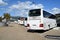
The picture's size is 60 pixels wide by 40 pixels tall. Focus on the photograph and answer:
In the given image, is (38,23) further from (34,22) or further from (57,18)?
(57,18)

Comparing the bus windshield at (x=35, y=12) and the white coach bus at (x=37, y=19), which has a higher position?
the bus windshield at (x=35, y=12)

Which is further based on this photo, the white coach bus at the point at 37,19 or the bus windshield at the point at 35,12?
the bus windshield at the point at 35,12

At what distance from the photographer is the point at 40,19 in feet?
63.9

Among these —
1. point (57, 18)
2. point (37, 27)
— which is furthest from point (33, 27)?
point (57, 18)

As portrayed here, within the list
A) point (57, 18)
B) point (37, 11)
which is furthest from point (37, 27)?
point (57, 18)

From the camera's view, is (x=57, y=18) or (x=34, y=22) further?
(x=57, y=18)

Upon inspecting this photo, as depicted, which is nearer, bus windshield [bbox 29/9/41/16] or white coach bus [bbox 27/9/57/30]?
white coach bus [bbox 27/9/57/30]

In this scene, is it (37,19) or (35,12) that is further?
(35,12)

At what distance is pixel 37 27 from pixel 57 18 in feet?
37.2

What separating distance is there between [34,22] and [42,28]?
4.35ft

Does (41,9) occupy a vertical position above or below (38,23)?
above

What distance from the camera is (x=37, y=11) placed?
19.9 metres

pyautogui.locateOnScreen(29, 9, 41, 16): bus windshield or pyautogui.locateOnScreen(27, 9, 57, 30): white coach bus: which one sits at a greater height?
pyautogui.locateOnScreen(29, 9, 41, 16): bus windshield

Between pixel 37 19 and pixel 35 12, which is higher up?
pixel 35 12
